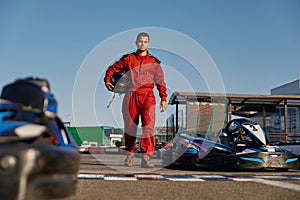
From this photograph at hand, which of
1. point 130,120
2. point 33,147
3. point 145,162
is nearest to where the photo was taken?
point 33,147

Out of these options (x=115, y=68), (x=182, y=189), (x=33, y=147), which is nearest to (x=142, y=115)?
(x=115, y=68)

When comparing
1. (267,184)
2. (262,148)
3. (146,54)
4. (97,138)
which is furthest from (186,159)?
(97,138)

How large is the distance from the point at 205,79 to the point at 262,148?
159 cm

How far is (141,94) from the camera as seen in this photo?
22.8 ft

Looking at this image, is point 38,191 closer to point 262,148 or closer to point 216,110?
point 262,148

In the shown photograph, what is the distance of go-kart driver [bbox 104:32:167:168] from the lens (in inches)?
273

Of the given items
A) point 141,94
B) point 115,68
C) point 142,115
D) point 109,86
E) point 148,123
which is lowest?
point 148,123

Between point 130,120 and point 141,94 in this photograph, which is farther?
point 130,120

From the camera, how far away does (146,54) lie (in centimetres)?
718

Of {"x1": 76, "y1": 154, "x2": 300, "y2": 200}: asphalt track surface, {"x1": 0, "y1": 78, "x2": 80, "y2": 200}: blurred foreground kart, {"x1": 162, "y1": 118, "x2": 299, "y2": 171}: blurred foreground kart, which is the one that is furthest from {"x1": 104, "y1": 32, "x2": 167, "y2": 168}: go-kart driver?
{"x1": 0, "y1": 78, "x2": 80, "y2": 200}: blurred foreground kart

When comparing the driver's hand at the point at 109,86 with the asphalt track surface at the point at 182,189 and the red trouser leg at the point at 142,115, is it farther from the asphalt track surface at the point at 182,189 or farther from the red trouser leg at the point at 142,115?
the asphalt track surface at the point at 182,189

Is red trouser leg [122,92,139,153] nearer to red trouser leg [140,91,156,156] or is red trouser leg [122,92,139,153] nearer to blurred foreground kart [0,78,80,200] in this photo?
red trouser leg [140,91,156,156]

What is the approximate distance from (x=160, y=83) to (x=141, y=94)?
41 cm

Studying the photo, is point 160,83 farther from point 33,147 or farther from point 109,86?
point 33,147
